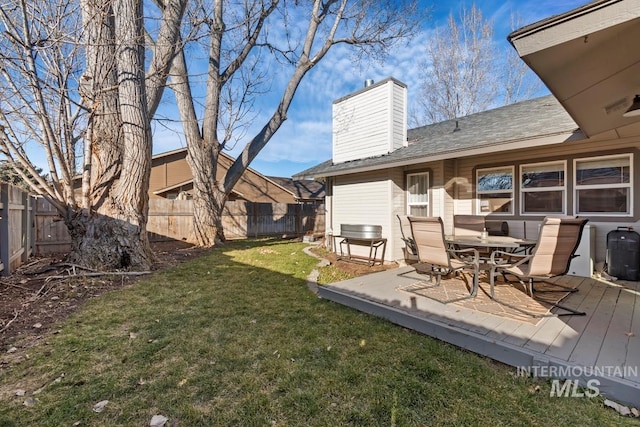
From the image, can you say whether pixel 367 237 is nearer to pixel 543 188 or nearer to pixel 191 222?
pixel 543 188

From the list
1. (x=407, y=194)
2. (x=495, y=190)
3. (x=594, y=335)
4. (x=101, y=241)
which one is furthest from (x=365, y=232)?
(x=101, y=241)

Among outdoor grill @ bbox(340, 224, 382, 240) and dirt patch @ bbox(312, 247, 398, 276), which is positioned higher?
outdoor grill @ bbox(340, 224, 382, 240)

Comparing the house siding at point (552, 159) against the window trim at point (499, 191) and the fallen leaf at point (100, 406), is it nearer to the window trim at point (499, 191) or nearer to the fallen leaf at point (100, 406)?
the window trim at point (499, 191)

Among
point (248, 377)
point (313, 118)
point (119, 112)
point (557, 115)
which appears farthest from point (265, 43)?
point (248, 377)

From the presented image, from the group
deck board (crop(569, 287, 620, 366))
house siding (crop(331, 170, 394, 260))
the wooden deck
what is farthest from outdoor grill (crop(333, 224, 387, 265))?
deck board (crop(569, 287, 620, 366))

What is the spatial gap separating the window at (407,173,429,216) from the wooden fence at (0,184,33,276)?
8229 millimetres

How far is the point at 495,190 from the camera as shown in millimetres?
6582

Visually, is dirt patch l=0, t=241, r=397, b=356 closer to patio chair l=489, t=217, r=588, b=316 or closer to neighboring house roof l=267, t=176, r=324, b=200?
patio chair l=489, t=217, r=588, b=316

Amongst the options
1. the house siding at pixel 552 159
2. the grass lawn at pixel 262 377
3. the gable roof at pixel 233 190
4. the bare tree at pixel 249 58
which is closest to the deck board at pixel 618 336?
the grass lawn at pixel 262 377

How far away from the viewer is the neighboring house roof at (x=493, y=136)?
4891mm

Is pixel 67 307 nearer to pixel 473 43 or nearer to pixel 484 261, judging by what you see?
pixel 484 261

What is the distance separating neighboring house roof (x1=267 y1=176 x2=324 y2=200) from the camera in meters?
22.7

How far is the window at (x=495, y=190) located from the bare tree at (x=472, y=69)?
12.1 m

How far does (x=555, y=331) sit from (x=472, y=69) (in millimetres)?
17668
